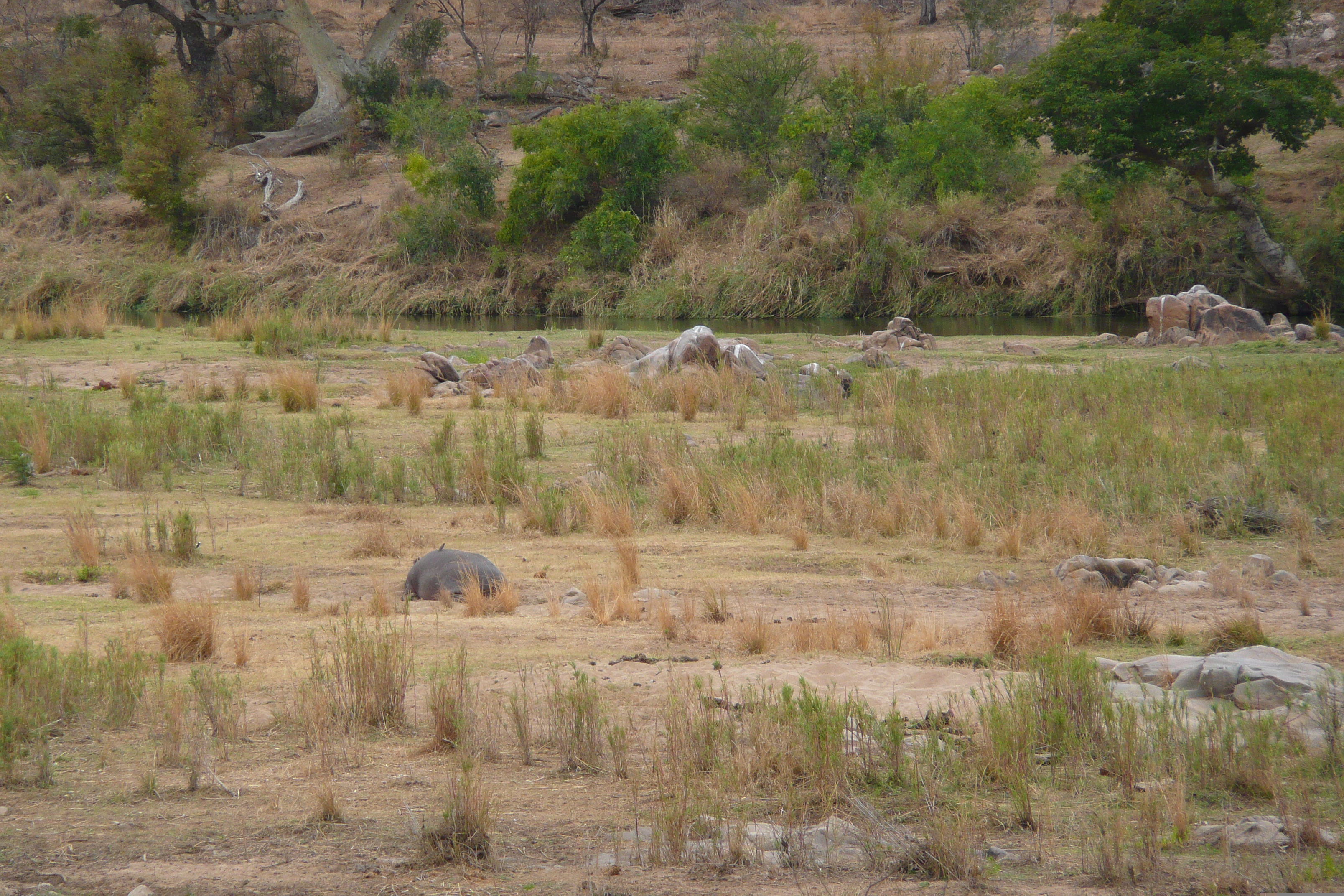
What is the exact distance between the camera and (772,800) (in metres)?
3.73

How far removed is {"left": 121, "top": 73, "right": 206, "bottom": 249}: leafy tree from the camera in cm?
3181

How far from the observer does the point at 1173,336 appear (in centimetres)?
1791

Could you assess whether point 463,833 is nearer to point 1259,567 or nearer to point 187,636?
point 187,636

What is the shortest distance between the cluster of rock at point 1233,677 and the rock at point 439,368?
36.7 feet

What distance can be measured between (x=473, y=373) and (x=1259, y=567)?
10314mm

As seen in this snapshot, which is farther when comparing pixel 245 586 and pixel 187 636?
pixel 245 586

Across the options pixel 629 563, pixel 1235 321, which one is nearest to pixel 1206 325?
pixel 1235 321

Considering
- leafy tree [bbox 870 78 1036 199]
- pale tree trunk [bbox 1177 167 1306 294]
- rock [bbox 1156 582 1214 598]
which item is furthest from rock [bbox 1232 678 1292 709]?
leafy tree [bbox 870 78 1036 199]

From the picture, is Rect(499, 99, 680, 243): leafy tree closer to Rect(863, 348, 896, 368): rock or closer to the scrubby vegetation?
the scrubby vegetation

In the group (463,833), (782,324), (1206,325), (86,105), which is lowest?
(782,324)

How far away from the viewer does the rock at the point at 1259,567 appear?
6.55 meters

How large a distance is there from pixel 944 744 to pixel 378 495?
6.14m

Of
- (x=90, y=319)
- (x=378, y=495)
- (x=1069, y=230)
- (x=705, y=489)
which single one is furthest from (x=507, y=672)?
(x=1069, y=230)

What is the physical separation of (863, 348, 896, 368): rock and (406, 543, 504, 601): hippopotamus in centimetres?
1048
